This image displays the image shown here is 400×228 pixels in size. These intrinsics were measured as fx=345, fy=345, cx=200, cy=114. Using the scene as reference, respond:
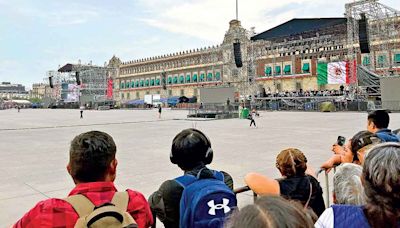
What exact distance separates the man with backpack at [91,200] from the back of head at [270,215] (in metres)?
0.54

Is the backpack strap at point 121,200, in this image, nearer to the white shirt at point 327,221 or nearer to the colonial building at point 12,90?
the white shirt at point 327,221

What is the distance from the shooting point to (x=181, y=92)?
8306 centimetres

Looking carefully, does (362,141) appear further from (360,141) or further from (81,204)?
(81,204)

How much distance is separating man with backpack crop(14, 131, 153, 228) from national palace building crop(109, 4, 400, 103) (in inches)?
1401

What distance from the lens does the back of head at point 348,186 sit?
2.02 meters

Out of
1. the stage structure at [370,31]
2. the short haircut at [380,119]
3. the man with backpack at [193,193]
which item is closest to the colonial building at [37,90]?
the stage structure at [370,31]

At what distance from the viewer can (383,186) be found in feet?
4.99

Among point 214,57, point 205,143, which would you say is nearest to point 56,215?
point 205,143

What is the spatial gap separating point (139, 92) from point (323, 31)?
184 feet

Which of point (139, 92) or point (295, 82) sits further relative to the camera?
point (139, 92)

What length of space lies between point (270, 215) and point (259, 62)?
Result: 65.9m

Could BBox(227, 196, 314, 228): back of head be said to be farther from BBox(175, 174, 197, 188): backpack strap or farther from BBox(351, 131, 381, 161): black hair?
BBox(351, 131, 381, 161): black hair

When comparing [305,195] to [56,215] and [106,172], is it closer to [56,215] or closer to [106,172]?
[106,172]

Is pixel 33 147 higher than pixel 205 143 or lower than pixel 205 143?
lower
